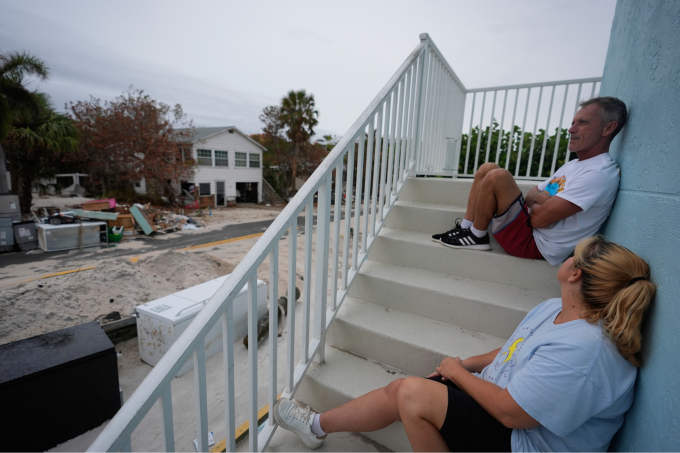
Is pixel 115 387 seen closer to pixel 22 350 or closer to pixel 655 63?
pixel 22 350

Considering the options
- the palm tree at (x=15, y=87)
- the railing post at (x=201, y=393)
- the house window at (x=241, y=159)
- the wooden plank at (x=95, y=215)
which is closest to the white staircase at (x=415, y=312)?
the railing post at (x=201, y=393)

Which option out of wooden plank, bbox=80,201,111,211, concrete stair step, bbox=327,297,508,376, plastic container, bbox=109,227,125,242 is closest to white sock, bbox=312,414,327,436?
concrete stair step, bbox=327,297,508,376

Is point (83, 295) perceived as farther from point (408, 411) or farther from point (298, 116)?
point (298, 116)

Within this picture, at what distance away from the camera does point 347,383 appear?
1.70 metres

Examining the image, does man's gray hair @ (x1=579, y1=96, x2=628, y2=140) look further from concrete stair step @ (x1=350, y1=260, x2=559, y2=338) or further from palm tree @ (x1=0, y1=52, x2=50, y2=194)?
palm tree @ (x1=0, y1=52, x2=50, y2=194)

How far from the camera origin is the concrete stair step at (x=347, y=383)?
1.55 m

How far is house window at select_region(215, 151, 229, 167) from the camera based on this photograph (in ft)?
65.9

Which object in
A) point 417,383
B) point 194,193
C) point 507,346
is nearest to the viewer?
point 417,383

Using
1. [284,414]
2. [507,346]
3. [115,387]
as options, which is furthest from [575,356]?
[115,387]

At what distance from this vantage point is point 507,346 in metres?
1.36

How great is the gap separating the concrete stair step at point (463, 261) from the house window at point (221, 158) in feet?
65.8

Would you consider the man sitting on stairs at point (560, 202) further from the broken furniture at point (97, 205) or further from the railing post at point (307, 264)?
the broken furniture at point (97, 205)

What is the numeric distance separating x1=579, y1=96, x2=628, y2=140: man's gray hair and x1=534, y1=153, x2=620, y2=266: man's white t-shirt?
0.18 meters

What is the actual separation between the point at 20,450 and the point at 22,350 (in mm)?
654
